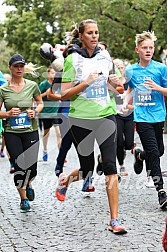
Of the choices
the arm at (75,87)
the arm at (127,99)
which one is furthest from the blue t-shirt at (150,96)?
the arm at (75,87)

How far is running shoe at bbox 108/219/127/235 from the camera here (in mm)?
5390

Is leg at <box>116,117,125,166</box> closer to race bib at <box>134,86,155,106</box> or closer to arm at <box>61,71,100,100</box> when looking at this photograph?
race bib at <box>134,86,155,106</box>

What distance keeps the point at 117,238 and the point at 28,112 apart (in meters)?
2.12

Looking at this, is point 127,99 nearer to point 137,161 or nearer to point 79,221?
point 137,161

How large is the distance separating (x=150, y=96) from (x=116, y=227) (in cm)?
203

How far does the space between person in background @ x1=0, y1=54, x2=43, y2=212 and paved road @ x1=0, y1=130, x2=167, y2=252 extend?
394mm

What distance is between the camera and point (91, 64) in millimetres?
5871

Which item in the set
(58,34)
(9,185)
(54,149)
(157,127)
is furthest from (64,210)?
(58,34)

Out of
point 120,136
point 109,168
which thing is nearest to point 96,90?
point 109,168

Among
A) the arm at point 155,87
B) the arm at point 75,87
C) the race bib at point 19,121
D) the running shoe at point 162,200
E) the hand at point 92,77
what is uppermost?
the hand at point 92,77

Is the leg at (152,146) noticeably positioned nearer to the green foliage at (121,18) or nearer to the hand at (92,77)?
the hand at (92,77)

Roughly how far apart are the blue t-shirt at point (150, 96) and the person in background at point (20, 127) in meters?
1.25

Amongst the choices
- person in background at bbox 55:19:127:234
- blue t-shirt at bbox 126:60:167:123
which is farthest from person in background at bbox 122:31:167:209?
person in background at bbox 55:19:127:234

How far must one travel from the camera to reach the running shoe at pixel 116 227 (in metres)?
5.39
